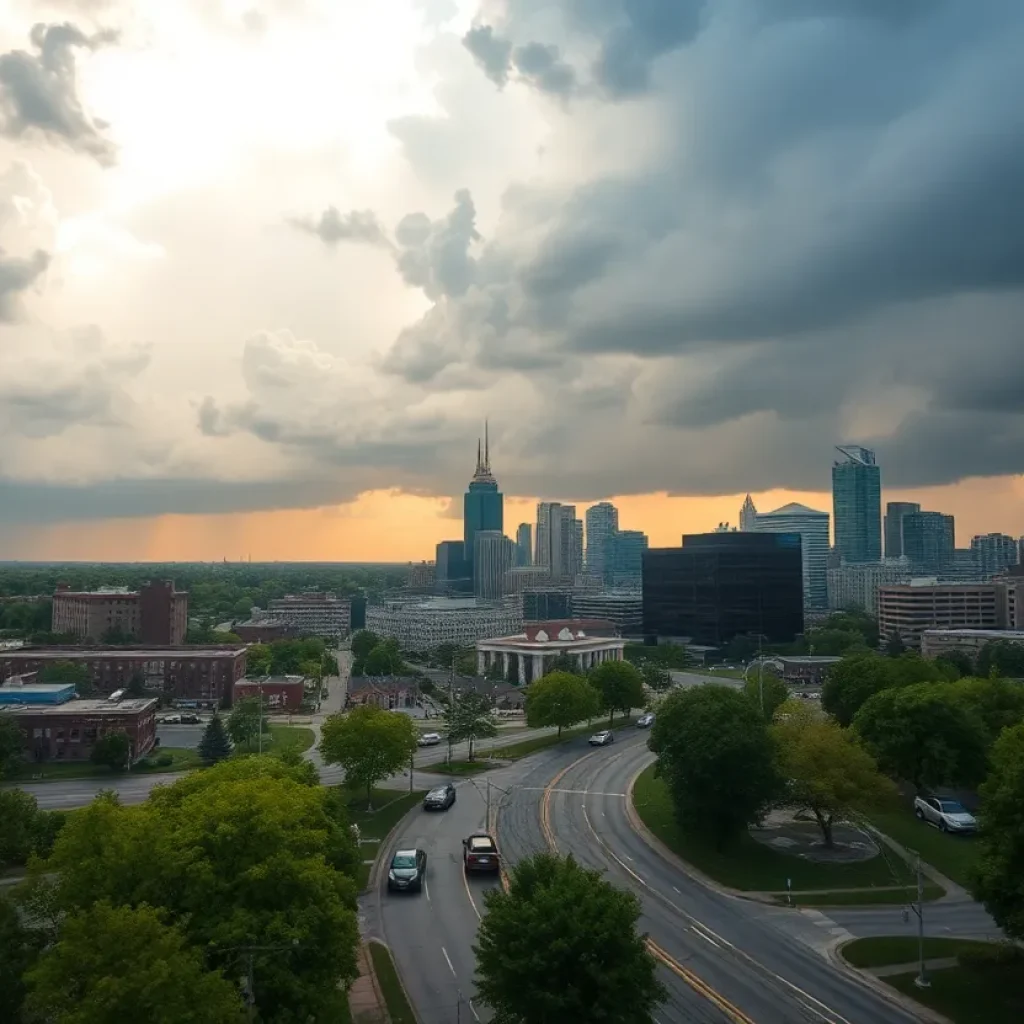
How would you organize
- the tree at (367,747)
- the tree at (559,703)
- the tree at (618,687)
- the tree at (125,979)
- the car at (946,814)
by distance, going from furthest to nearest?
the tree at (618,687) → the tree at (559,703) → the tree at (367,747) → the car at (946,814) → the tree at (125,979)

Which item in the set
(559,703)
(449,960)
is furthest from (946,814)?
(559,703)

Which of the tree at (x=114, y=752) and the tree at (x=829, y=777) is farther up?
the tree at (x=829, y=777)

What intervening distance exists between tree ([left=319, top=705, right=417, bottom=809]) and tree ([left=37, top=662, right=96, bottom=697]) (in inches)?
2959

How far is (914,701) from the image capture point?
205 feet

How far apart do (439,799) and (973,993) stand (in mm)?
38980

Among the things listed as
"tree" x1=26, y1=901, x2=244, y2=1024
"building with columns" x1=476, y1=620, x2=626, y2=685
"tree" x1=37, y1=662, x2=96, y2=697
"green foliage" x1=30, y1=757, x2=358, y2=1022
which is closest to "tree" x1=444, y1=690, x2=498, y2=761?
"green foliage" x1=30, y1=757, x2=358, y2=1022

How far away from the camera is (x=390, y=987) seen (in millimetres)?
35344

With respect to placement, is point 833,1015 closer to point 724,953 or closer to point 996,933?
point 724,953

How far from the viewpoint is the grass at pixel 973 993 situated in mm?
32812

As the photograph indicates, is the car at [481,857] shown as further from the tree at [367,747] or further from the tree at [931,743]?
the tree at [931,743]

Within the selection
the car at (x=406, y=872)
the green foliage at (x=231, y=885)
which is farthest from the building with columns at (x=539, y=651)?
the green foliage at (x=231, y=885)

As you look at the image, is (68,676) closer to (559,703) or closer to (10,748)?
(10,748)

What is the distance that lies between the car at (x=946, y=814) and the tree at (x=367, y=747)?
121 feet

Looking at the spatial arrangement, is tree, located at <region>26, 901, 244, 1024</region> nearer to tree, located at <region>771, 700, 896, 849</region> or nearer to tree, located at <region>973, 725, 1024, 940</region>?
tree, located at <region>973, 725, 1024, 940</region>
